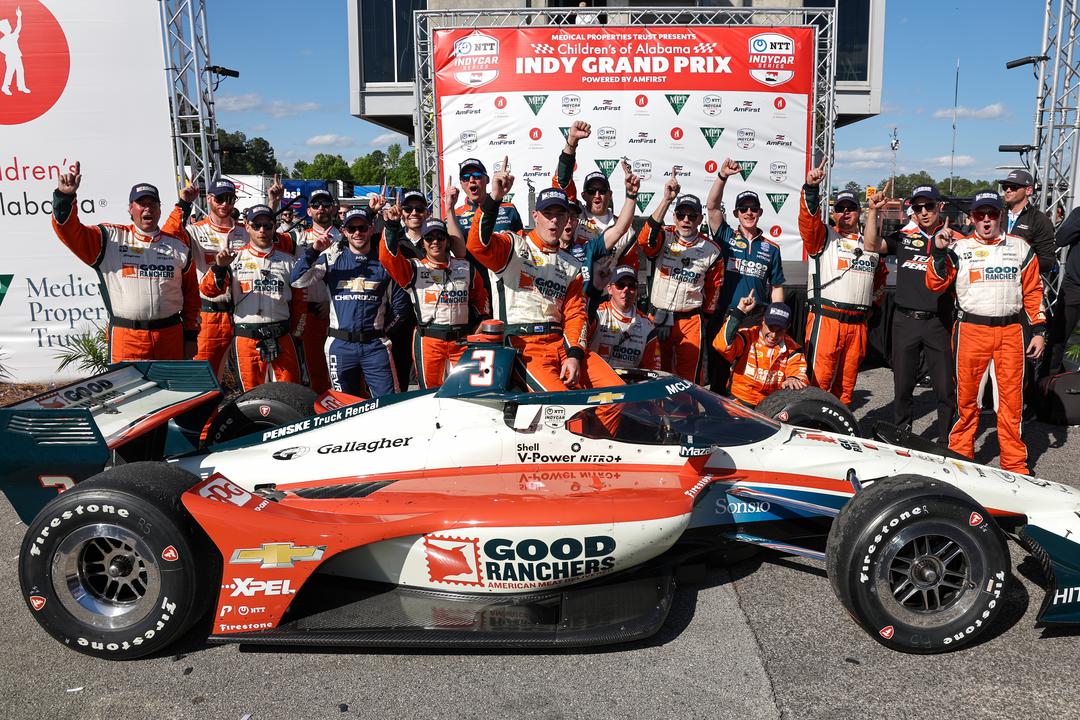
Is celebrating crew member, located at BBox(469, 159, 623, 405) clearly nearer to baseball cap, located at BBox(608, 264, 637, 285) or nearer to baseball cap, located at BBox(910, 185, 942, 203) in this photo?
baseball cap, located at BBox(608, 264, 637, 285)

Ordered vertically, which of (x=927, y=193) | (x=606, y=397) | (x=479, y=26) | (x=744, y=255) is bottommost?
(x=606, y=397)

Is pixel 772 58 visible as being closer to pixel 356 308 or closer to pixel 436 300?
pixel 436 300

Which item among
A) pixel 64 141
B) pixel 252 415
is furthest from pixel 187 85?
pixel 252 415

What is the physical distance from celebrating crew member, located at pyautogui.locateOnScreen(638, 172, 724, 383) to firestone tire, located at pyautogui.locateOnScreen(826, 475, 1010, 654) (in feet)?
10.8

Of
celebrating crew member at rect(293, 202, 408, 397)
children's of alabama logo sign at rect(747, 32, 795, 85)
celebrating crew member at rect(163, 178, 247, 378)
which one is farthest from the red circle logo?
children's of alabama logo sign at rect(747, 32, 795, 85)

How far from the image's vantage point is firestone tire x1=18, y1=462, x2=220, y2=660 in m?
3.44

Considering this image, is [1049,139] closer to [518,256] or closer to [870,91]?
[518,256]

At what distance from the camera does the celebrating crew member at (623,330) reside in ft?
20.5

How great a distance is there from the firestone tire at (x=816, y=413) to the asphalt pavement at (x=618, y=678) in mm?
1448

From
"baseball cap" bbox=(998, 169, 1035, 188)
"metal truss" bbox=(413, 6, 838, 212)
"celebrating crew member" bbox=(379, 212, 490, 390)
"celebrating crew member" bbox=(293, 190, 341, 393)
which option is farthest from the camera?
"metal truss" bbox=(413, 6, 838, 212)

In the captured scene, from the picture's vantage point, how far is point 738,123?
9867mm

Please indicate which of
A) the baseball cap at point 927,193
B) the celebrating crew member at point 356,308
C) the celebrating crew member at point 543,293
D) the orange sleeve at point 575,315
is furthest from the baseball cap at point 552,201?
the baseball cap at point 927,193

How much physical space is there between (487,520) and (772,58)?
326 inches

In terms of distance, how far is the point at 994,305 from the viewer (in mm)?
5707
